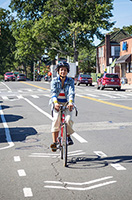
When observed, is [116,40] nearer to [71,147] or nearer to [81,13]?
[81,13]

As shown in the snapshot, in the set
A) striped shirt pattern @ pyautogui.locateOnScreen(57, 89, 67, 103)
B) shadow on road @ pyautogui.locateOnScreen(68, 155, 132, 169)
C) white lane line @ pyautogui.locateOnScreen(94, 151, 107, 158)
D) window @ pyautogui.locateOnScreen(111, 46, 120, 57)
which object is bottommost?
white lane line @ pyautogui.locateOnScreen(94, 151, 107, 158)

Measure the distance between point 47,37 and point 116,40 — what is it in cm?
1415

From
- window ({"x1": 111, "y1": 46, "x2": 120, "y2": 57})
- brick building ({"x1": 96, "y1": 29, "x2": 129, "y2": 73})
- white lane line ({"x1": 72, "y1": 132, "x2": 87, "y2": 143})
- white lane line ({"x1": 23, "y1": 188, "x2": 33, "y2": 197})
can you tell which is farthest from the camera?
window ({"x1": 111, "y1": 46, "x2": 120, "y2": 57})

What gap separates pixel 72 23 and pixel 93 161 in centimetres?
5299

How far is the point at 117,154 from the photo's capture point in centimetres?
763

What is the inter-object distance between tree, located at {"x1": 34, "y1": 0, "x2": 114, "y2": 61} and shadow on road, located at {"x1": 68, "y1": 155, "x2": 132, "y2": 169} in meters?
50.2

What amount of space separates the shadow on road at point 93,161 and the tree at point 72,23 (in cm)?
5023

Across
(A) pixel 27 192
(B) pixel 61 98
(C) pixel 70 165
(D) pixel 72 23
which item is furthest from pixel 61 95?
(D) pixel 72 23

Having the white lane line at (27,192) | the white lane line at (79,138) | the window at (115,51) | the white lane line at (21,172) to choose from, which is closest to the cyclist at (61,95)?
the white lane line at (21,172)

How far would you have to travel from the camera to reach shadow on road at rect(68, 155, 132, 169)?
6629 millimetres

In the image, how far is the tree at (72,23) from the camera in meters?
58.1

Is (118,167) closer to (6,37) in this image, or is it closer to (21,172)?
(21,172)

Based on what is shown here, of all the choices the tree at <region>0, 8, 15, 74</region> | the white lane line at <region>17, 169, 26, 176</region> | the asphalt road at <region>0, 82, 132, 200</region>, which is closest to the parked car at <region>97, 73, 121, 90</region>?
the asphalt road at <region>0, 82, 132, 200</region>

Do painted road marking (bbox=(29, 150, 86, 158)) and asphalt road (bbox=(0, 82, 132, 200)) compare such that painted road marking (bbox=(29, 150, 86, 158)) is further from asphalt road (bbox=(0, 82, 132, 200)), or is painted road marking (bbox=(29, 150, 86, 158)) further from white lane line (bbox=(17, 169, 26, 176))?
white lane line (bbox=(17, 169, 26, 176))
